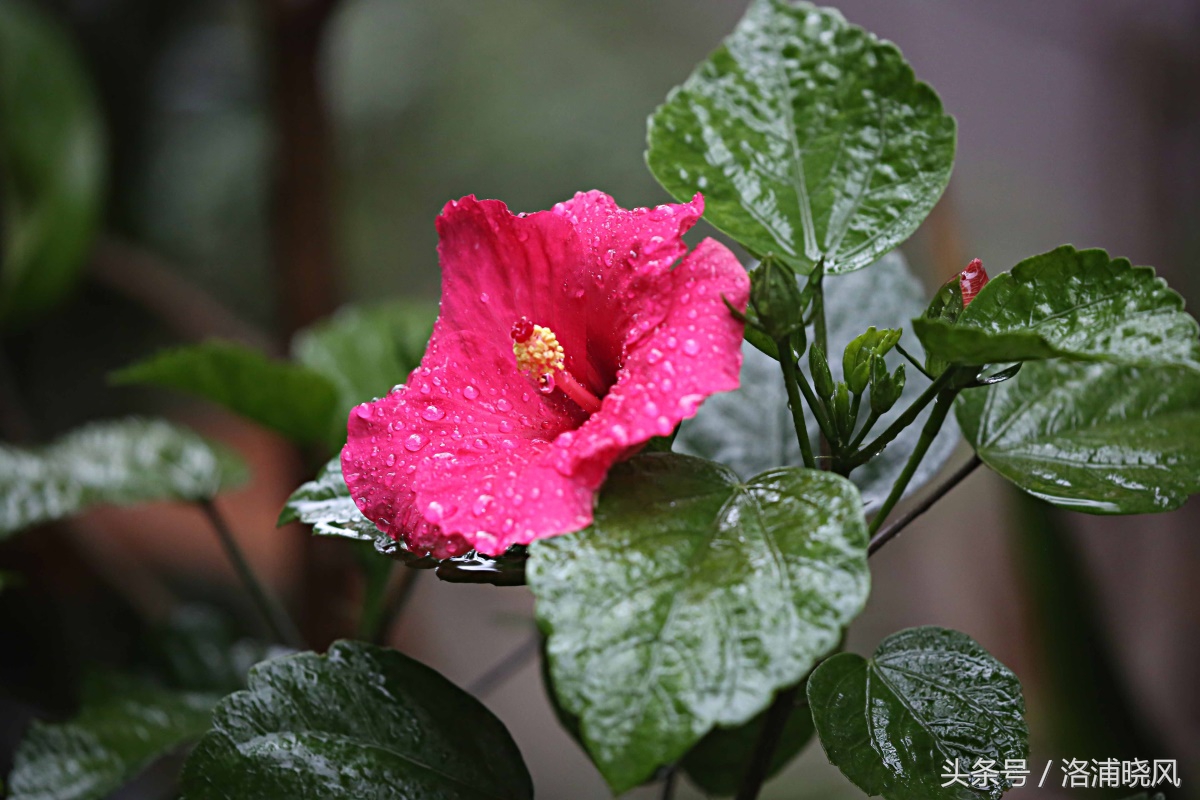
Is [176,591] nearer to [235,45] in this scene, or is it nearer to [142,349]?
[142,349]

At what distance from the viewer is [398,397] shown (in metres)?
0.51

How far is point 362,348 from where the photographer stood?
1.12 m

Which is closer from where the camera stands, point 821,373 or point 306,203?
point 821,373

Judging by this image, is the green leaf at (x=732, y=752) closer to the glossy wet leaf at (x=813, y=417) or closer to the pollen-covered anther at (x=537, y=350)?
the glossy wet leaf at (x=813, y=417)

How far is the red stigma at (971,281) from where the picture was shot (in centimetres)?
52

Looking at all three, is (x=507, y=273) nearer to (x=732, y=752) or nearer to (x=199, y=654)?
(x=732, y=752)

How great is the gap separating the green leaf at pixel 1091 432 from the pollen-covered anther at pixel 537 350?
0.96 ft

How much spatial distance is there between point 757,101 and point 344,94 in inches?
88.1

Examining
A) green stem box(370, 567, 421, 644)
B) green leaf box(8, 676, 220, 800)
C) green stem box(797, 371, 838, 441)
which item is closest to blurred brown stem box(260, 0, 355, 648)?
green stem box(370, 567, 421, 644)

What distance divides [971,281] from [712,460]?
0.60ft

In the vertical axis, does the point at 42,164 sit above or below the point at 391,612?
above

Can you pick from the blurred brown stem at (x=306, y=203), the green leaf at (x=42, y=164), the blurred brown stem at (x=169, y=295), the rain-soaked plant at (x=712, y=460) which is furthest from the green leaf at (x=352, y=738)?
the green leaf at (x=42, y=164)

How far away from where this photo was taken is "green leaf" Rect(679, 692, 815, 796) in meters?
0.74

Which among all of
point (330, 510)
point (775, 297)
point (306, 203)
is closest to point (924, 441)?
point (775, 297)
